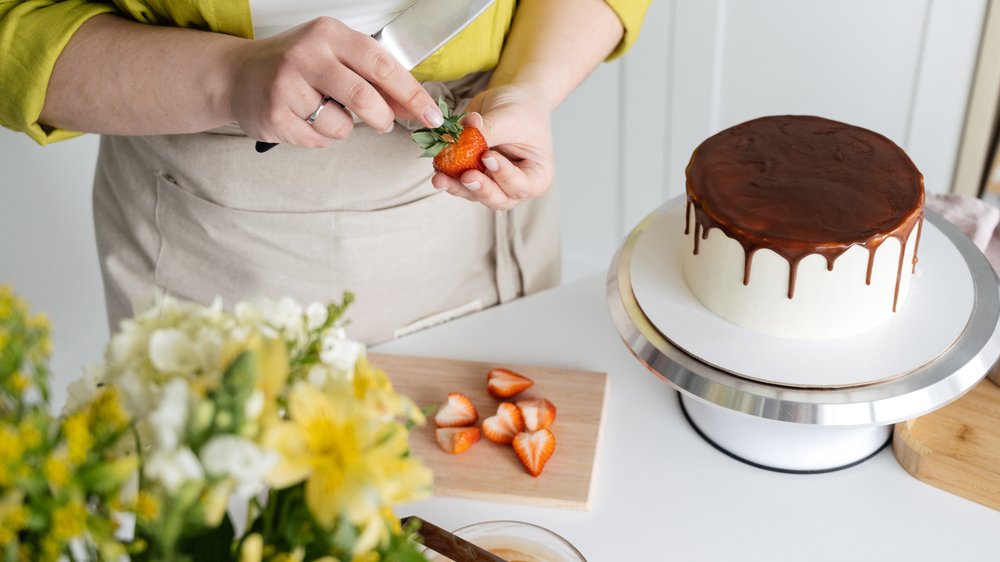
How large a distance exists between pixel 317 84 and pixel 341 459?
54 cm

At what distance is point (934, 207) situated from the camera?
1.23 m

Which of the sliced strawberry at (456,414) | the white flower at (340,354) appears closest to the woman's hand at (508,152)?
the sliced strawberry at (456,414)

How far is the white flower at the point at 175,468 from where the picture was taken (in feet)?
1.34

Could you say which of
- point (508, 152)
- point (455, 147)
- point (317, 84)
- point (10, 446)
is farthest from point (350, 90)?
point (10, 446)

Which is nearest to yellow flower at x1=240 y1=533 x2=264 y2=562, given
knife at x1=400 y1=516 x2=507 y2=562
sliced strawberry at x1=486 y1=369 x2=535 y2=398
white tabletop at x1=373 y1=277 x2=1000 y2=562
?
knife at x1=400 y1=516 x2=507 y2=562

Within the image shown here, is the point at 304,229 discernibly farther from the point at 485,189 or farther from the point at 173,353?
the point at 173,353

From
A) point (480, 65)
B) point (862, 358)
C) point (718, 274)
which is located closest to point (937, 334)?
point (862, 358)

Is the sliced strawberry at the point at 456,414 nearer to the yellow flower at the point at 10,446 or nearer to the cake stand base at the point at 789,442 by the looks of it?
the cake stand base at the point at 789,442

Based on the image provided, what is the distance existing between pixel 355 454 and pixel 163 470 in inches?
3.3

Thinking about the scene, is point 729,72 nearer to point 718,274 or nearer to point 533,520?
point 718,274

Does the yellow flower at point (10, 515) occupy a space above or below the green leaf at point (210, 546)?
above

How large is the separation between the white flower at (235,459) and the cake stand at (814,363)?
1.80 feet

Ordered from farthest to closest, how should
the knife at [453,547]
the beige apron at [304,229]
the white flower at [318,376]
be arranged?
the beige apron at [304,229] < the knife at [453,547] < the white flower at [318,376]

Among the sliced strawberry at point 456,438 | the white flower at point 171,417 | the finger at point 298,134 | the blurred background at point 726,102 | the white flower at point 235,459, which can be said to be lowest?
the blurred background at point 726,102
